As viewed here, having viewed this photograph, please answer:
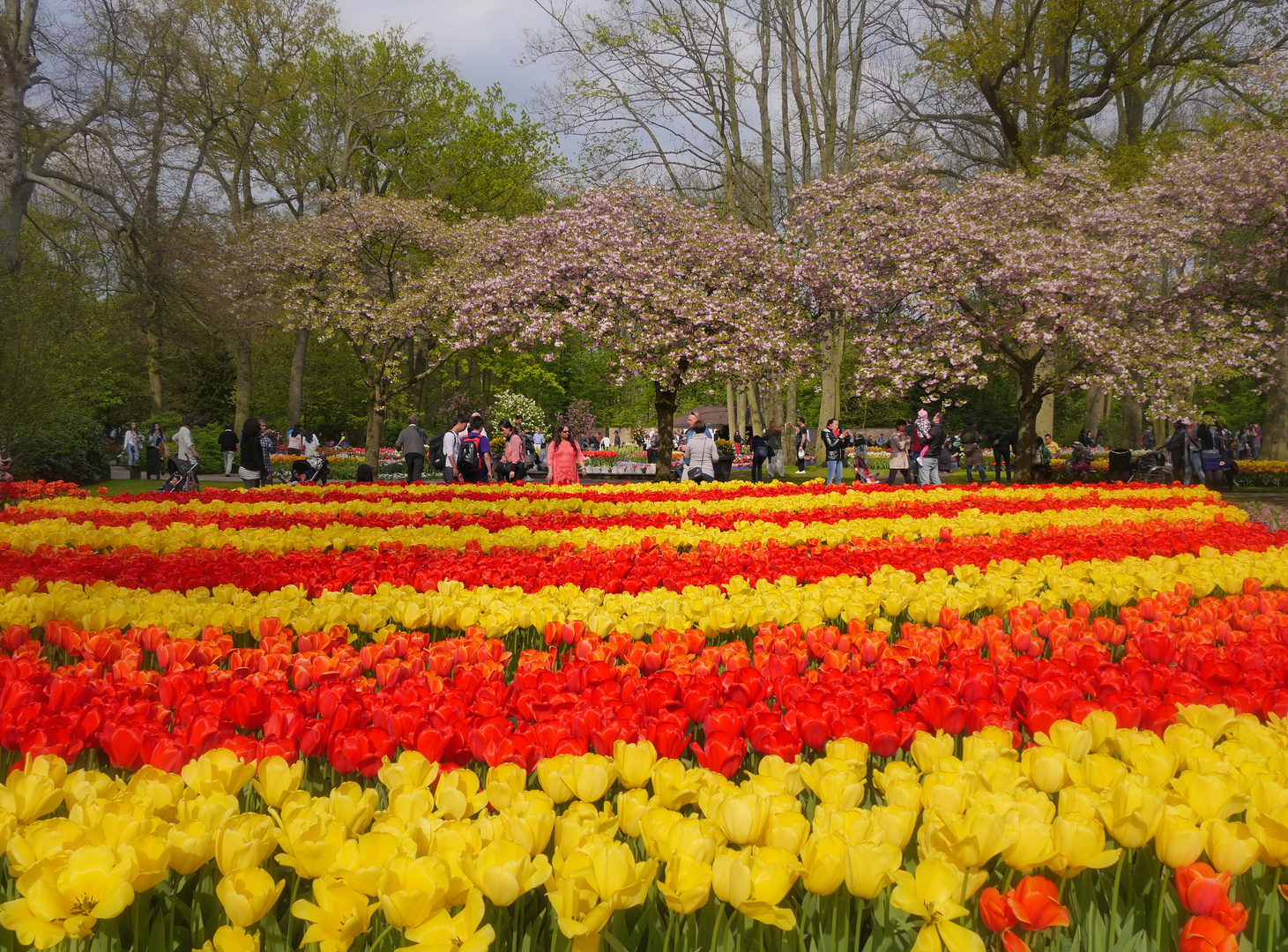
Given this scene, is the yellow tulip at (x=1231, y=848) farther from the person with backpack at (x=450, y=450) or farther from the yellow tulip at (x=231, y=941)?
the person with backpack at (x=450, y=450)

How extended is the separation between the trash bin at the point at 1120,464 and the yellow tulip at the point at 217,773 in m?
22.2

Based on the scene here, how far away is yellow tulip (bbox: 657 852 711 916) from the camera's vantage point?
1.29 m

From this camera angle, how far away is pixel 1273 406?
25.1m

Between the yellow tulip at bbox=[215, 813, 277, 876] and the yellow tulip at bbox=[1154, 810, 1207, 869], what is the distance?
1.44 meters

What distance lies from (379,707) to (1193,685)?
7.35 feet

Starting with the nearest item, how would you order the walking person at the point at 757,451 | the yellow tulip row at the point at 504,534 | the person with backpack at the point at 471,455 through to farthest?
the yellow tulip row at the point at 504,534
the person with backpack at the point at 471,455
the walking person at the point at 757,451

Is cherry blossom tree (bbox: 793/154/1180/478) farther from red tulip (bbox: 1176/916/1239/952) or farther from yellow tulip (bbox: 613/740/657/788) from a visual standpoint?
red tulip (bbox: 1176/916/1239/952)

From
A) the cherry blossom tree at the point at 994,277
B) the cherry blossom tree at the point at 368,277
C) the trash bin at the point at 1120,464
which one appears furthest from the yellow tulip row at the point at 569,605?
the cherry blossom tree at the point at 368,277

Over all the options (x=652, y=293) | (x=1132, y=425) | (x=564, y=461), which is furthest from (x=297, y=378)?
(x=1132, y=425)

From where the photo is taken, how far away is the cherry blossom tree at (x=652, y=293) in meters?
19.7

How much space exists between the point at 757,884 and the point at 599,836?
246mm

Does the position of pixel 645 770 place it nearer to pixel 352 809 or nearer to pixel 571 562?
pixel 352 809

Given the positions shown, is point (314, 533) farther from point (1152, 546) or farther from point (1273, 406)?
point (1273, 406)

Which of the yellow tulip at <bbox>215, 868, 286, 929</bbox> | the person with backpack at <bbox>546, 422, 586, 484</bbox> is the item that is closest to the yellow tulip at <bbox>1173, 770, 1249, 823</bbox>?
the yellow tulip at <bbox>215, 868, 286, 929</bbox>
